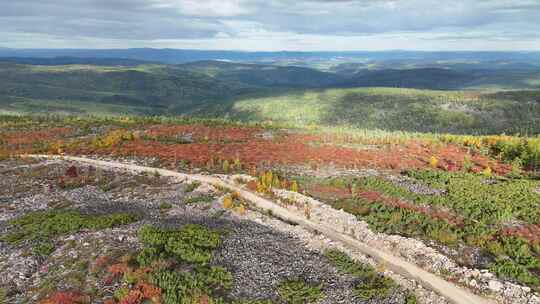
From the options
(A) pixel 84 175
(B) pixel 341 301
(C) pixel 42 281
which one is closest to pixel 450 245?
(B) pixel 341 301

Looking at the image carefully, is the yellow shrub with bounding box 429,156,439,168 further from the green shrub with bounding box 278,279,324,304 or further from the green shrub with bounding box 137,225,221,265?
the green shrub with bounding box 278,279,324,304

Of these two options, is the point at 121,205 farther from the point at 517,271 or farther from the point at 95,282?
the point at 517,271

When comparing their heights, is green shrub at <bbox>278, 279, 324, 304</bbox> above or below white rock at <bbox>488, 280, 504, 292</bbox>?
below

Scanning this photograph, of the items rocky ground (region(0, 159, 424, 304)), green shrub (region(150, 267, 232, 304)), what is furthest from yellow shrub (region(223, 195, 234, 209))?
green shrub (region(150, 267, 232, 304))

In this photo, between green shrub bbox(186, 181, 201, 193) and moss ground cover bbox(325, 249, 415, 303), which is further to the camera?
green shrub bbox(186, 181, 201, 193)

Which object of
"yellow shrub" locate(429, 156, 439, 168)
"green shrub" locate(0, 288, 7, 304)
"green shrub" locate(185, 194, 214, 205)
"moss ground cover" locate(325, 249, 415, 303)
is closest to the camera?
"green shrub" locate(0, 288, 7, 304)

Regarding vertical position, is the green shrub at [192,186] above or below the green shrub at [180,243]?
below

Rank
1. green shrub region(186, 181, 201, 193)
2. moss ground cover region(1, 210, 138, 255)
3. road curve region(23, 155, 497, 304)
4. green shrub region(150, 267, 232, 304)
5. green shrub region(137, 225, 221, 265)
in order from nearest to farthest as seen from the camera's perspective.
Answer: green shrub region(150, 267, 232, 304)
road curve region(23, 155, 497, 304)
green shrub region(137, 225, 221, 265)
moss ground cover region(1, 210, 138, 255)
green shrub region(186, 181, 201, 193)

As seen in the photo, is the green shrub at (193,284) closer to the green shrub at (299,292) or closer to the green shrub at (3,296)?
the green shrub at (299,292)

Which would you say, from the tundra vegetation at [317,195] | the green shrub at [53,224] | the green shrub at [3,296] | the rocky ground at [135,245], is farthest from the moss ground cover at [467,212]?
the green shrub at [3,296]
